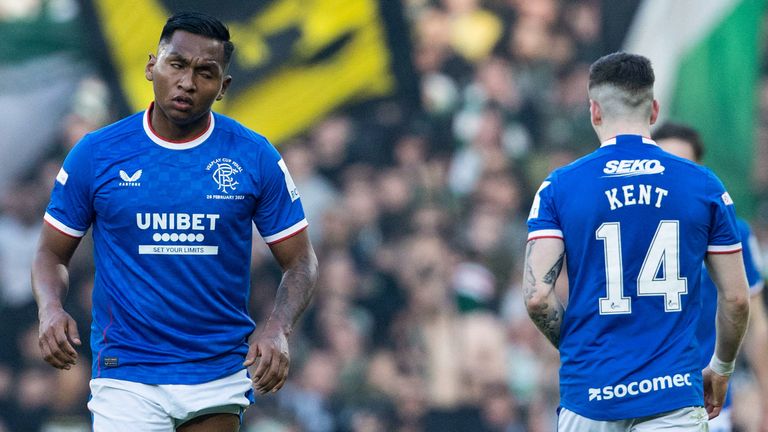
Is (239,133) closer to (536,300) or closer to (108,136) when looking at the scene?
(108,136)

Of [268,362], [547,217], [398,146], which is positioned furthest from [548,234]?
[398,146]

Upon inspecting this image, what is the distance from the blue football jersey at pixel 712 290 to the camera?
6.00 metres

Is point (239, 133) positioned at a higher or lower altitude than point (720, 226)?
higher

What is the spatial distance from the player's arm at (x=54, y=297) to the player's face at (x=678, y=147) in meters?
Answer: 2.98

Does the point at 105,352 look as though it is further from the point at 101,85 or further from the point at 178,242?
the point at 101,85

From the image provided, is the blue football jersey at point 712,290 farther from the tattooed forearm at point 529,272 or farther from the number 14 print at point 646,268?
the tattooed forearm at point 529,272

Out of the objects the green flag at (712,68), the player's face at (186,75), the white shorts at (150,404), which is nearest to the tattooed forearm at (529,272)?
the white shorts at (150,404)

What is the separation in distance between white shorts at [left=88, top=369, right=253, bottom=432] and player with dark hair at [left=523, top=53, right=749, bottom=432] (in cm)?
131

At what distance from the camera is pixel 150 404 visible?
4664 millimetres

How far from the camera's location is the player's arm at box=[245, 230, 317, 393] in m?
4.43

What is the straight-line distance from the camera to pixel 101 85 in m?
10.9

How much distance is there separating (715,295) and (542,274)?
6.13 feet

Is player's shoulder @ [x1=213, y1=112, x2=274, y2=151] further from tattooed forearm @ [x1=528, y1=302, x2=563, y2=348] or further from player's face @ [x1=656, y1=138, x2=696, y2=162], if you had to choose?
player's face @ [x1=656, y1=138, x2=696, y2=162]

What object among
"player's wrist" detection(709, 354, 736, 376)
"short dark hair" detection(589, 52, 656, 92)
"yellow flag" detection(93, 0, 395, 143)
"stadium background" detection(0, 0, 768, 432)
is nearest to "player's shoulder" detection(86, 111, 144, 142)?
"short dark hair" detection(589, 52, 656, 92)
